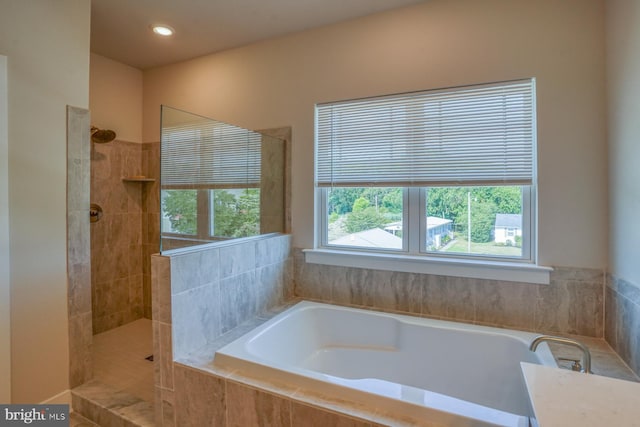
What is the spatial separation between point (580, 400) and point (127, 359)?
2.77 m

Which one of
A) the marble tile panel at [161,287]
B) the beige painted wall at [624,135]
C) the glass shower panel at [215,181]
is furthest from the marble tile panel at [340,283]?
the beige painted wall at [624,135]

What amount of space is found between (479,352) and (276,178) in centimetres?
186

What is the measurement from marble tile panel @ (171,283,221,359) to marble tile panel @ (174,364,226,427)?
130 millimetres

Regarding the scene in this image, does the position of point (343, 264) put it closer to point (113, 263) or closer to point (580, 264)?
point (580, 264)

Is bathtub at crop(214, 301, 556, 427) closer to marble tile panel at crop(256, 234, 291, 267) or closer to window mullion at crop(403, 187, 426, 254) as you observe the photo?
marble tile panel at crop(256, 234, 291, 267)

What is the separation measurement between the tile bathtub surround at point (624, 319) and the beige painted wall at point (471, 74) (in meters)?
0.20

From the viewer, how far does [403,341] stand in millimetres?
2104

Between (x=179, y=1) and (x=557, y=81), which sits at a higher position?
(x=179, y=1)

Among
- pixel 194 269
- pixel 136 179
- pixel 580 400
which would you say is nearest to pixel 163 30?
pixel 136 179

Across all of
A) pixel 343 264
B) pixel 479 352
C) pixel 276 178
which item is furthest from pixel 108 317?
pixel 479 352

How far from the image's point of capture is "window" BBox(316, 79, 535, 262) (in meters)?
2.02

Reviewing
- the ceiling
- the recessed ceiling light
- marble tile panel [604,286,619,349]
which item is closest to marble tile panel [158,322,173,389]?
the ceiling

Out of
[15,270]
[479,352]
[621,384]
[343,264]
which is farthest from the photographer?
[343,264]

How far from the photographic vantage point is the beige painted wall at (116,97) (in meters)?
2.86
